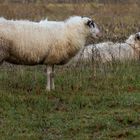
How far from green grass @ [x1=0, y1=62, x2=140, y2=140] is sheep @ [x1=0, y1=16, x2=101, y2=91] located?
561 mm

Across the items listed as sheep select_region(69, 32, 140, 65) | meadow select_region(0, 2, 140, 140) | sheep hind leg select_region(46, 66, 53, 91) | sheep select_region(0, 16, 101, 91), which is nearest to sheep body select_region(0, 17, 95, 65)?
sheep select_region(0, 16, 101, 91)

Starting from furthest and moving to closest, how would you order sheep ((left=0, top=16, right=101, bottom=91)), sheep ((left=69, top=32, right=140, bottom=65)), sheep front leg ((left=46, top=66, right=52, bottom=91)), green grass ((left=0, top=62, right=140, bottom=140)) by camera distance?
sheep ((left=69, top=32, right=140, bottom=65)) < sheep front leg ((left=46, top=66, right=52, bottom=91)) < sheep ((left=0, top=16, right=101, bottom=91)) < green grass ((left=0, top=62, right=140, bottom=140))

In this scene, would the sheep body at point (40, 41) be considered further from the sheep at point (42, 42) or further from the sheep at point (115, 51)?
the sheep at point (115, 51)

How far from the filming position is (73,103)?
10234mm

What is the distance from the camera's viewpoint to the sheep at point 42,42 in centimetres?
1125

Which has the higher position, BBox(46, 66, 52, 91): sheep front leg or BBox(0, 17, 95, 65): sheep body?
BBox(0, 17, 95, 65): sheep body

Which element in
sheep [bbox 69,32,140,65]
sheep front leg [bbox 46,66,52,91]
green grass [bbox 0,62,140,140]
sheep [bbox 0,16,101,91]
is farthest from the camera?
sheep [bbox 69,32,140,65]

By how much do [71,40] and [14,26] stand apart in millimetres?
1309

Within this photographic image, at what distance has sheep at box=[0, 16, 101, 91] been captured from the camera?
11.2 meters

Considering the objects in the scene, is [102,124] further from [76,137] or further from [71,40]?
[71,40]

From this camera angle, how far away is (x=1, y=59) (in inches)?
443

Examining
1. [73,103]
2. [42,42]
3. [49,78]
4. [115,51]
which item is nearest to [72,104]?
[73,103]

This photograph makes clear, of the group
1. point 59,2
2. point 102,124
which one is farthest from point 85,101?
point 59,2

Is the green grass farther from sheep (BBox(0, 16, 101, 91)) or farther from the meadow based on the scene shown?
sheep (BBox(0, 16, 101, 91))
